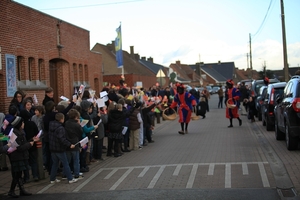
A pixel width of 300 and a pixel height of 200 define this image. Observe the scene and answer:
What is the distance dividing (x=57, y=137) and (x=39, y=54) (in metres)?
10.0

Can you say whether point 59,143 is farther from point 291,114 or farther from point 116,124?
point 291,114

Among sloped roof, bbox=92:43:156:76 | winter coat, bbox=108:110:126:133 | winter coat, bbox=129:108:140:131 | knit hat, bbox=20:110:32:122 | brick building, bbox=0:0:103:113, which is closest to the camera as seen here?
knit hat, bbox=20:110:32:122

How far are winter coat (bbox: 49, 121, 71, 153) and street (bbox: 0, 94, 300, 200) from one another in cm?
76

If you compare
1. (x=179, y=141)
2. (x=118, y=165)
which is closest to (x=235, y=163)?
(x=118, y=165)

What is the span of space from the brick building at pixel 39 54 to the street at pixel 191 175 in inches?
222

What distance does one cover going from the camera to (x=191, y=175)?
9.43 meters

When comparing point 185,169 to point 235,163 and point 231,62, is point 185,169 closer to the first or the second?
point 235,163

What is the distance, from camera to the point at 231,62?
127 m

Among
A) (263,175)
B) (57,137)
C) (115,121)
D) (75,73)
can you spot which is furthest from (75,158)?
(75,73)

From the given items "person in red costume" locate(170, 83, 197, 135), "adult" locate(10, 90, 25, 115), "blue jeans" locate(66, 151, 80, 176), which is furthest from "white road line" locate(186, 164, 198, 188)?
"person in red costume" locate(170, 83, 197, 135)

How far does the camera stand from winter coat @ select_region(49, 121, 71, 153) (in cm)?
930

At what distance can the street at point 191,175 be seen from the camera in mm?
7949

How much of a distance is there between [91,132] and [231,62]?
11876 centimetres

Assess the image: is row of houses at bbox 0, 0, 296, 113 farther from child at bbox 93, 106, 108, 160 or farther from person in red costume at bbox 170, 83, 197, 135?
person in red costume at bbox 170, 83, 197, 135
